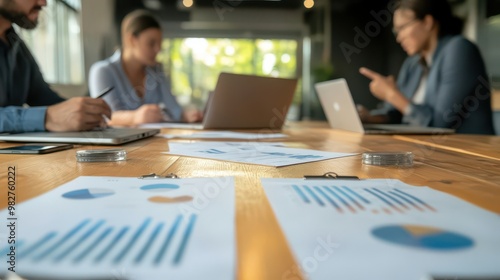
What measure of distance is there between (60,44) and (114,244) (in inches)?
192

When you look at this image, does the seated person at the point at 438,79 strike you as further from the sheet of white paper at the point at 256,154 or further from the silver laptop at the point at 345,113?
the sheet of white paper at the point at 256,154

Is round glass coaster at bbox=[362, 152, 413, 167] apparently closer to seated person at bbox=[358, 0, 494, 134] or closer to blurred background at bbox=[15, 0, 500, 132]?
seated person at bbox=[358, 0, 494, 134]

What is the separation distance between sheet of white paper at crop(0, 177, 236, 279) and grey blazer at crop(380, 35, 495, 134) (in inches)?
58.1

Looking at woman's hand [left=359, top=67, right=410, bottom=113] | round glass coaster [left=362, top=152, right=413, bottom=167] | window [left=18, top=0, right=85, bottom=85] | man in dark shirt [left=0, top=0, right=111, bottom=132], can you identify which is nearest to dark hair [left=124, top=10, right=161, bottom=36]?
man in dark shirt [left=0, top=0, right=111, bottom=132]

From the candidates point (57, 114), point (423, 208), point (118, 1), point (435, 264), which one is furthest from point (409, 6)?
point (118, 1)

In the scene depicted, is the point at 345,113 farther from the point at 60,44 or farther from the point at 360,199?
the point at 60,44

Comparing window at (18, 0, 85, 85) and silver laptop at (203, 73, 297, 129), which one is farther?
window at (18, 0, 85, 85)

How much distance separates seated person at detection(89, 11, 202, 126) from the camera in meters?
2.24

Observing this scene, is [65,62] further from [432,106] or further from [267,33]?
[432,106]

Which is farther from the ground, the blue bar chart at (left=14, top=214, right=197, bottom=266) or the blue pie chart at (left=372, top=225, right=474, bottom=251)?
the blue bar chart at (left=14, top=214, right=197, bottom=266)

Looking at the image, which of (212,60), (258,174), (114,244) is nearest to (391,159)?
(258,174)

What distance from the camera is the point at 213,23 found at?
19.1ft

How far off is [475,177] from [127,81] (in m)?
2.08

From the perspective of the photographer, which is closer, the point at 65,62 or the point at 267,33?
the point at 65,62
